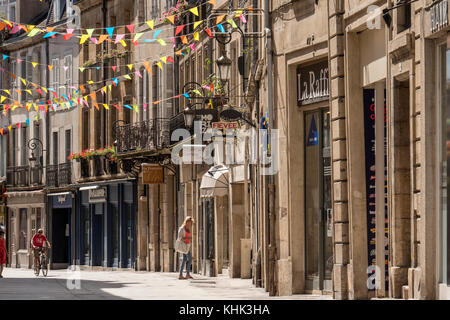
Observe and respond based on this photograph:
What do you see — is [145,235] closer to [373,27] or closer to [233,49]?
[233,49]

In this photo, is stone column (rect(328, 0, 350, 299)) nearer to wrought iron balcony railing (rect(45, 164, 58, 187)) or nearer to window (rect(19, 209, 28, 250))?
wrought iron balcony railing (rect(45, 164, 58, 187))

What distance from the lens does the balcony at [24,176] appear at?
55.1 m

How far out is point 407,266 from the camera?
15703 millimetres

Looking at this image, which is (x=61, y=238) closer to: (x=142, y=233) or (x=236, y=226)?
(x=142, y=233)

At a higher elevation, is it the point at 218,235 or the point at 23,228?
the point at 218,235

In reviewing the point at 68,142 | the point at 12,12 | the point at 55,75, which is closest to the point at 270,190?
the point at 68,142

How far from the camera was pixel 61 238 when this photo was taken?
53406mm

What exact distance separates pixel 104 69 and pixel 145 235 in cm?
772

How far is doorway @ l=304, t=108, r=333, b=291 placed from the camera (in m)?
20.2

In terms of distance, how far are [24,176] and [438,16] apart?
145 feet

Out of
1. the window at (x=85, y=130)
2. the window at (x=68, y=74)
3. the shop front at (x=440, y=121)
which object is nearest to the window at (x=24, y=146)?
the window at (x=68, y=74)

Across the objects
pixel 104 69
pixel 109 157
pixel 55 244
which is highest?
pixel 104 69
